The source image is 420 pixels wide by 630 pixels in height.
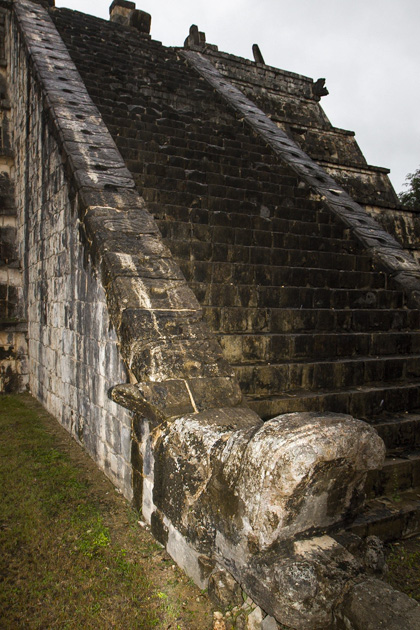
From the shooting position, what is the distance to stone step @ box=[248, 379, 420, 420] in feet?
13.4

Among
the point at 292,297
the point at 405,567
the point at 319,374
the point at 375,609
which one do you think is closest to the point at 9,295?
the point at 292,297

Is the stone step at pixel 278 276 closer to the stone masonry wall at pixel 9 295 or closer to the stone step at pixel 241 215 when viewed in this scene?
the stone step at pixel 241 215

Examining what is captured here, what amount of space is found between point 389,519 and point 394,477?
50 cm

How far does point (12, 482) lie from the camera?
407 cm

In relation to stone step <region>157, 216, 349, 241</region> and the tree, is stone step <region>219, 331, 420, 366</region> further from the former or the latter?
the tree

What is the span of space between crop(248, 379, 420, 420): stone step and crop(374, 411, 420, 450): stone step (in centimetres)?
18

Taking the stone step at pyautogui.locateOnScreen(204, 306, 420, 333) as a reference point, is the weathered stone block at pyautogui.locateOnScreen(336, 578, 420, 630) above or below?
below

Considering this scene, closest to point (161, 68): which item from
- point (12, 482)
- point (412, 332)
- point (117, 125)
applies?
point (117, 125)

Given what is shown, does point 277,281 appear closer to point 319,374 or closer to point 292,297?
point 292,297

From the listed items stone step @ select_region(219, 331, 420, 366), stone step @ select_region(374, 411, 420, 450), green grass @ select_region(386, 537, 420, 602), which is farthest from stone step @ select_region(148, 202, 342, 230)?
green grass @ select_region(386, 537, 420, 602)

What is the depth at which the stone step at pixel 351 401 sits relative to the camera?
13.4 feet

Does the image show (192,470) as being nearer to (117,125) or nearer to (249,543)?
(249,543)

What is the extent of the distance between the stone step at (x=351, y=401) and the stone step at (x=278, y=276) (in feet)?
4.96

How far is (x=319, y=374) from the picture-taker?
4.57m
